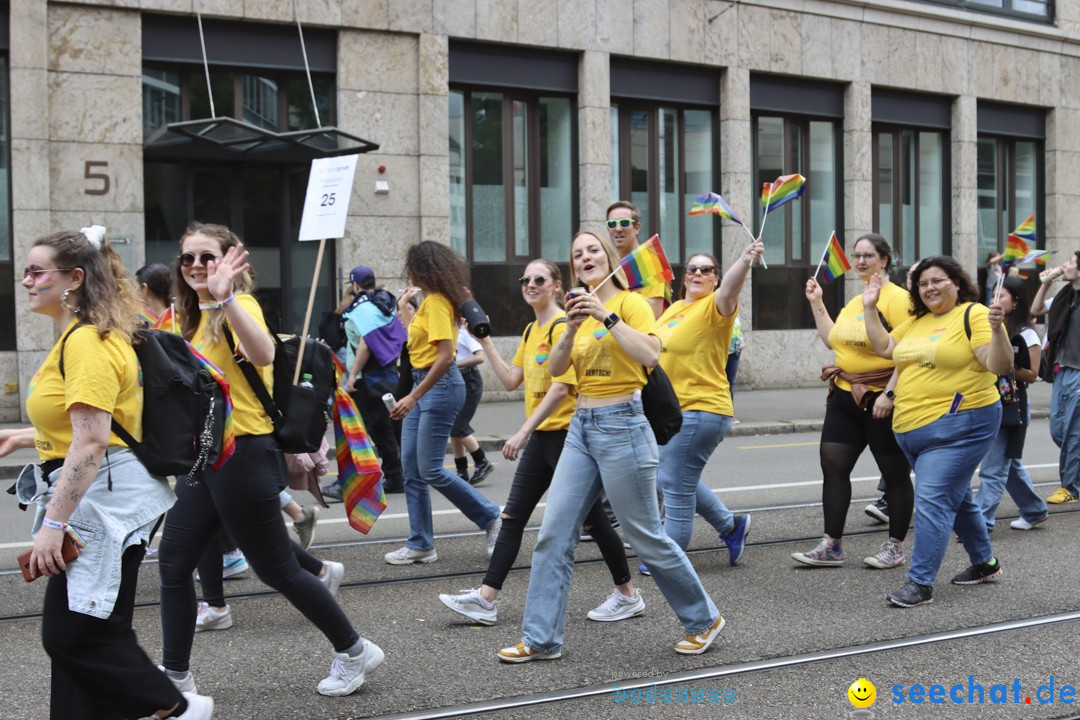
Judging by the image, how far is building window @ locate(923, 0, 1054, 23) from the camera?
2134 centimetres

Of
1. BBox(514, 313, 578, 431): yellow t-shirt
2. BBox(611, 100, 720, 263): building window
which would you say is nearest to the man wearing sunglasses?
BBox(514, 313, 578, 431): yellow t-shirt

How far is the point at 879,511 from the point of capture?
802 centimetres

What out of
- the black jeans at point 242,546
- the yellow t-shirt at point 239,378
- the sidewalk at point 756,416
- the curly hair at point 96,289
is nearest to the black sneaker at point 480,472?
the sidewalk at point 756,416

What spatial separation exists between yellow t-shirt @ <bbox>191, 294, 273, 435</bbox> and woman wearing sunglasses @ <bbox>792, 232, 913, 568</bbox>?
10.8 ft

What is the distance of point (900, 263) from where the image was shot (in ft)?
70.9

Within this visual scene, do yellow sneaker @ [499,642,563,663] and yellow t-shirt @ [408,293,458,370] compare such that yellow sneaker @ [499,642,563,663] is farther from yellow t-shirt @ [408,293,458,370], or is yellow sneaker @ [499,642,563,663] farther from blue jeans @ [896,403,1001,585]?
yellow t-shirt @ [408,293,458,370]

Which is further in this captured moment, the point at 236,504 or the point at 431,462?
the point at 431,462

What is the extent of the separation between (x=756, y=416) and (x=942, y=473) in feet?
32.0

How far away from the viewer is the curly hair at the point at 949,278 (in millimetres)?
6129

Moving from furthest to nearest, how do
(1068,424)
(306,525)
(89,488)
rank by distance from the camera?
1. (1068,424)
2. (306,525)
3. (89,488)

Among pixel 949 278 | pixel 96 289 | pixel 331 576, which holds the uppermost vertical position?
pixel 949 278

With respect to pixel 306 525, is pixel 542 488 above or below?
above

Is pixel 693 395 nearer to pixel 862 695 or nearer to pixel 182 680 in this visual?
pixel 862 695

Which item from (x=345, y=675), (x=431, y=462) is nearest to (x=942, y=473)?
(x=431, y=462)
